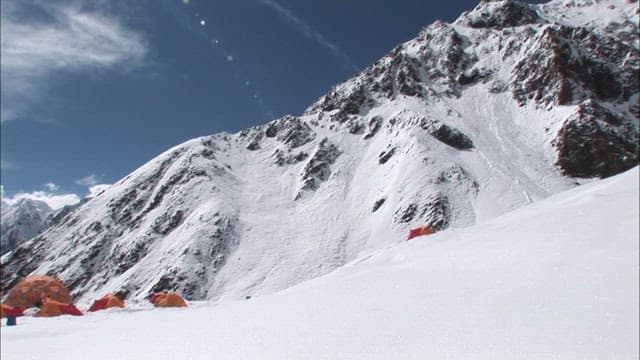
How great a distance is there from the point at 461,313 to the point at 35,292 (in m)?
51.5

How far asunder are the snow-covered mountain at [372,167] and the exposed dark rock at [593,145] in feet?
0.94

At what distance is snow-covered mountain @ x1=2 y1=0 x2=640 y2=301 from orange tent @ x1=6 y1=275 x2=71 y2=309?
17587 mm

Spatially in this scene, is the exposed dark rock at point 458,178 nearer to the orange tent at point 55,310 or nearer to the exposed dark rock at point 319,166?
the exposed dark rock at point 319,166

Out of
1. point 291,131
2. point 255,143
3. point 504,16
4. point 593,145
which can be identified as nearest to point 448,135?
point 593,145

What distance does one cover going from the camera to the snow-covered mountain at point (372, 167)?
67625 millimetres

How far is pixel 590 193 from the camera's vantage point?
11742 millimetres

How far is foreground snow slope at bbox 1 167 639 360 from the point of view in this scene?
539cm

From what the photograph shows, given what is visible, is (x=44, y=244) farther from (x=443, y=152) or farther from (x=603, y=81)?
(x=603, y=81)

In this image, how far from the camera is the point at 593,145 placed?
3270 inches

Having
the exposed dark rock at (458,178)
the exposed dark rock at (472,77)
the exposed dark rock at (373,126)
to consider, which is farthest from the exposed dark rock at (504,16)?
the exposed dark rock at (458,178)

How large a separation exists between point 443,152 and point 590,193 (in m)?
68.3

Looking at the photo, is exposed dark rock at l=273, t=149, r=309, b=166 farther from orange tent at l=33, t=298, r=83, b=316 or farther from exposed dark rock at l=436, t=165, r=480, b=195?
orange tent at l=33, t=298, r=83, b=316

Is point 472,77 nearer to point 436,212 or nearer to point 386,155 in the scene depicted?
point 386,155

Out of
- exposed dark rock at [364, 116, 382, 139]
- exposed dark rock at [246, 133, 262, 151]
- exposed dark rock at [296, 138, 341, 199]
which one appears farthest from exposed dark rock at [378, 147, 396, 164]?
exposed dark rock at [246, 133, 262, 151]
